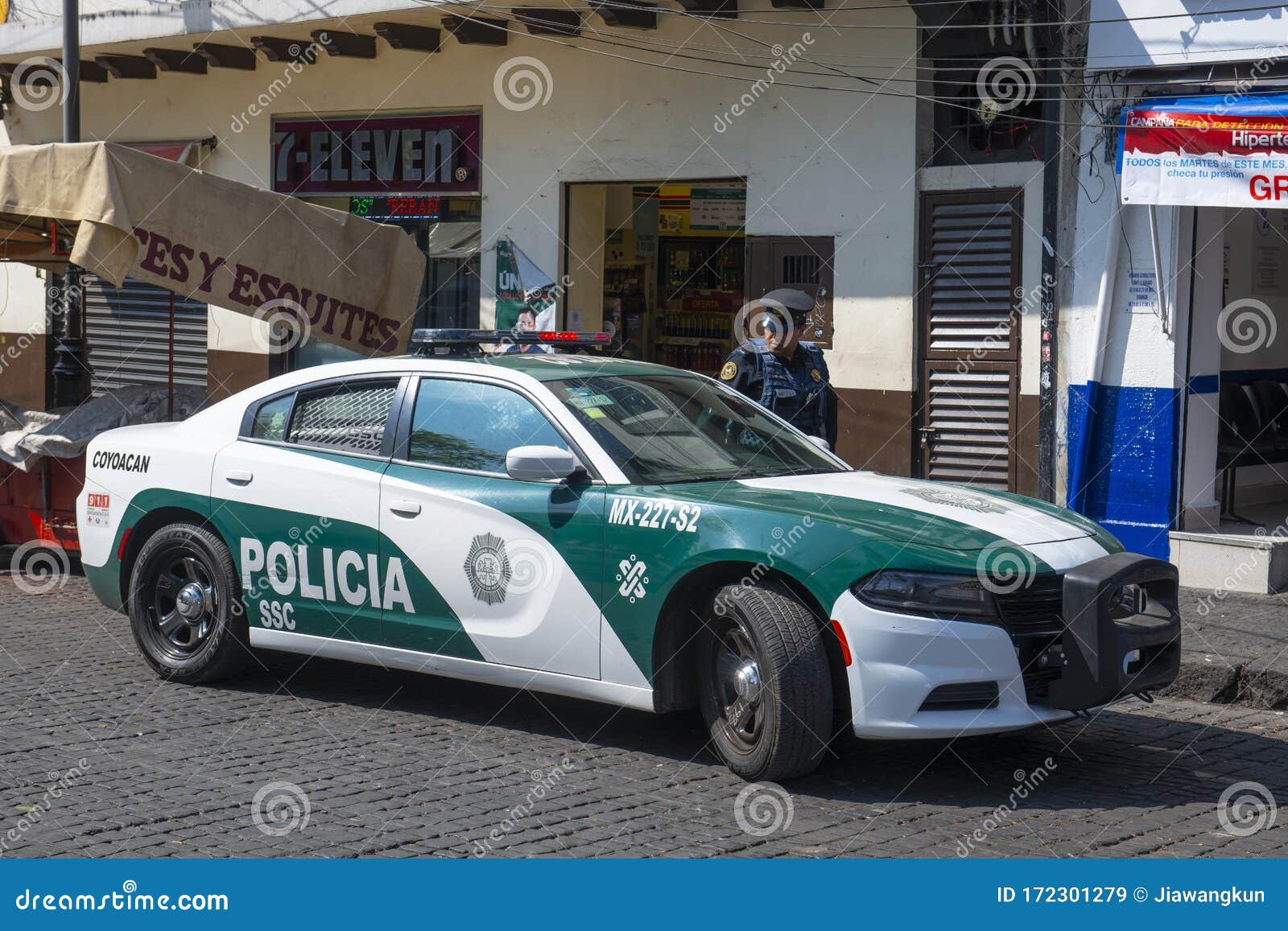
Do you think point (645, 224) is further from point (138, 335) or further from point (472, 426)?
point (472, 426)

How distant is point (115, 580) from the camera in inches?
299

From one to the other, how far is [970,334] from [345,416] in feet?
20.4

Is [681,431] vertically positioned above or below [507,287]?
below

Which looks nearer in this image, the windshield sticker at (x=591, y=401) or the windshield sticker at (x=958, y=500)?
the windshield sticker at (x=958, y=500)

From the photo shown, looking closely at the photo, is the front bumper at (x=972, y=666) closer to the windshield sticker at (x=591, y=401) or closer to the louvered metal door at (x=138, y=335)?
the windshield sticker at (x=591, y=401)

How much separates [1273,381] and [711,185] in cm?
497

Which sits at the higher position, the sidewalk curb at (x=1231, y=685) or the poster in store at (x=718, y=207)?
the poster in store at (x=718, y=207)

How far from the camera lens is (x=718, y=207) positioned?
1362cm

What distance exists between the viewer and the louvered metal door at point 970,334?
11.6 m

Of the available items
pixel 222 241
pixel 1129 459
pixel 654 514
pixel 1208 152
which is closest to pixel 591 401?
pixel 654 514

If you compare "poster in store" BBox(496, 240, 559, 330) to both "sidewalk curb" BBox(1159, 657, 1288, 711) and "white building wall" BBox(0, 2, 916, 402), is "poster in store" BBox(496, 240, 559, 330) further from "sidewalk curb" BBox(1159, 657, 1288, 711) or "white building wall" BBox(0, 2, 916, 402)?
"sidewalk curb" BBox(1159, 657, 1288, 711)

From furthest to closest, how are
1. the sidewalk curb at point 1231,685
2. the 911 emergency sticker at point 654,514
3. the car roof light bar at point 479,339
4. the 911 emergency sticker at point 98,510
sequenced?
the 911 emergency sticker at point 98,510, the sidewalk curb at point 1231,685, the car roof light bar at point 479,339, the 911 emergency sticker at point 654,514

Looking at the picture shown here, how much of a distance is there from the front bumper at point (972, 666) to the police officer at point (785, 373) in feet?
10.1

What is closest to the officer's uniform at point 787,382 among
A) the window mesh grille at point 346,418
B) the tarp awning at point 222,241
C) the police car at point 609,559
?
the police car at point 609,559
